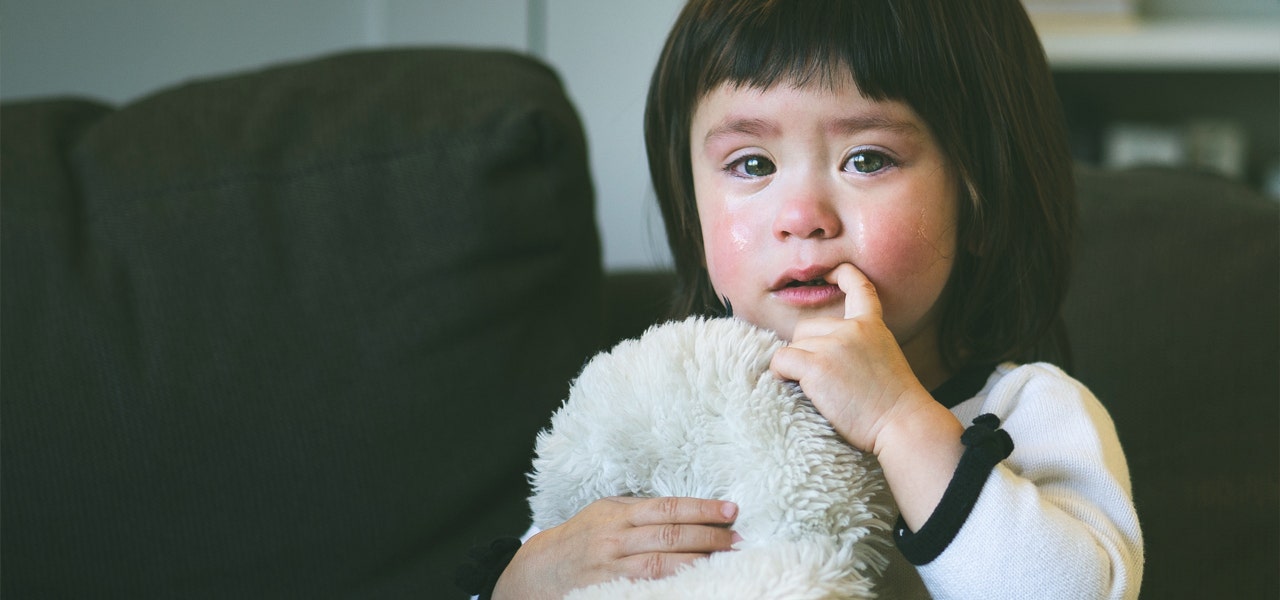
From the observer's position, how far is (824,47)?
717 millimetres

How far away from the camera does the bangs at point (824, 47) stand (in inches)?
28.0

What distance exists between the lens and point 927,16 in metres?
0.73

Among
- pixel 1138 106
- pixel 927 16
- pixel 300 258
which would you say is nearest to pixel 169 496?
pixel 300 258

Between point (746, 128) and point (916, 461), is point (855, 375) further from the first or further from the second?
point (746, 128)

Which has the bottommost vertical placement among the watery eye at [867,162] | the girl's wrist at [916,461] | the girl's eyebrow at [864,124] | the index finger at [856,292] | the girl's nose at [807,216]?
the girl's wrist at [916,461]

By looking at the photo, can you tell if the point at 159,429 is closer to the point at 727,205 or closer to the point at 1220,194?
the point at 727,205

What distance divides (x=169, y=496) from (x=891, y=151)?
653mm

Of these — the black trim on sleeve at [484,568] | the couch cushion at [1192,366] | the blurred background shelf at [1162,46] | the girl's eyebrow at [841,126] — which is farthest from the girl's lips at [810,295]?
the blurred background shelf at [1162,46]

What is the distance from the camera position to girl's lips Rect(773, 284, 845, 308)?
71 centimetres

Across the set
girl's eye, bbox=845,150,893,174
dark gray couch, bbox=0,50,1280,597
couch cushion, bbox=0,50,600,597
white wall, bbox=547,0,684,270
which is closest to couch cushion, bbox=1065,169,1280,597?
dark gray couch, bbox=0,50,1280,597

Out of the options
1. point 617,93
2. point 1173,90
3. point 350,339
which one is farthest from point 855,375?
point 1173,90

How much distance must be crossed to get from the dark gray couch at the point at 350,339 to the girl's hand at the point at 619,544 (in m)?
0.23

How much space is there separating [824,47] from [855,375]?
236mm

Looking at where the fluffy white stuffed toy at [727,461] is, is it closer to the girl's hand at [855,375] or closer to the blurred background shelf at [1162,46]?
the girl's hand at [855,375]
